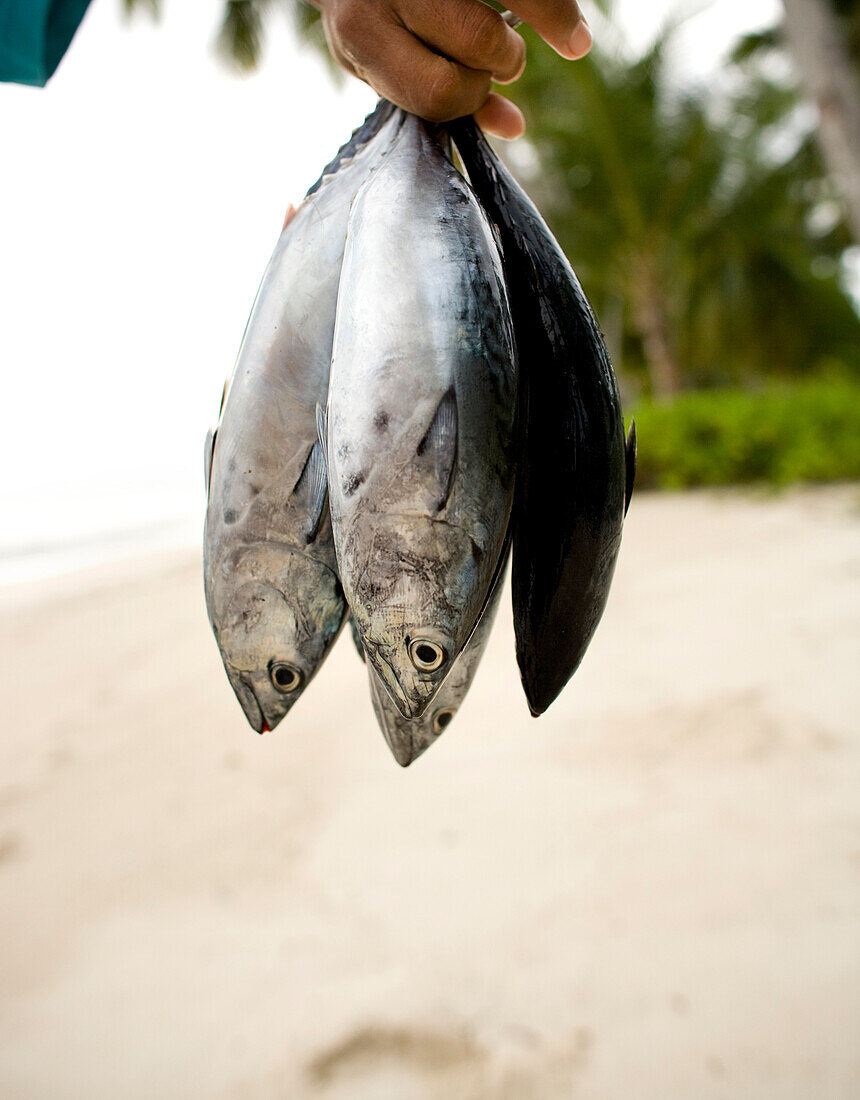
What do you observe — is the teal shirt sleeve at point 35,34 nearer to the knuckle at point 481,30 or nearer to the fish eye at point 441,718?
the knuckle at point 481,30

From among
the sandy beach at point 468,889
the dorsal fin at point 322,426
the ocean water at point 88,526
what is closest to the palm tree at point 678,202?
the ocean water at point 88,526

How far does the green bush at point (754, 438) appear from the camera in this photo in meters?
8.48

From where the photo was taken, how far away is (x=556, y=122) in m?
11.9

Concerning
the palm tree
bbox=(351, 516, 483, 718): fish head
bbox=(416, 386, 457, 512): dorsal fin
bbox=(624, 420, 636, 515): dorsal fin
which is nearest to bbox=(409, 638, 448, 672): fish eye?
bbox=(351, 516, 483, 718): fish head

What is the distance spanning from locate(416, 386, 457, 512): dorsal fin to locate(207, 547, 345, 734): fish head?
28 centimetres

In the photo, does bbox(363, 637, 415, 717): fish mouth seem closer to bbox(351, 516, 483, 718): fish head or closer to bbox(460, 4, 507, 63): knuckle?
bbox(351, 516, 483, 718): fish head

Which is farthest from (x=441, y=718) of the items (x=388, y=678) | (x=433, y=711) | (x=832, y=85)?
(x=832, y=85)

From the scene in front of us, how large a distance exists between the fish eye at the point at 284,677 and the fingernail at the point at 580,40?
1.18 meters

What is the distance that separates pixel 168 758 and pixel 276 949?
1753 millimetres

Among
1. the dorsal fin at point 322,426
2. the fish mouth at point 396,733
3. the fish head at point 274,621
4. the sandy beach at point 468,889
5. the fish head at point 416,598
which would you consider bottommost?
the sandy beach at point 468,889

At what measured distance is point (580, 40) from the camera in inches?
53.7

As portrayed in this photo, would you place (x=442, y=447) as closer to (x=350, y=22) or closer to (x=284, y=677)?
(x=284, y=677)

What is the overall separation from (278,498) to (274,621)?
0.59 feet

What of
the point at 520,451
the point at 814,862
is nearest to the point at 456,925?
the point at 814,862
